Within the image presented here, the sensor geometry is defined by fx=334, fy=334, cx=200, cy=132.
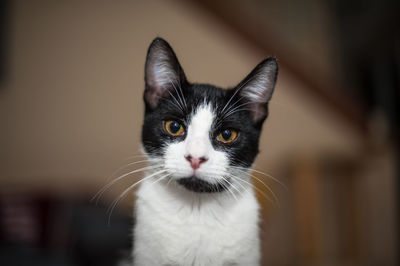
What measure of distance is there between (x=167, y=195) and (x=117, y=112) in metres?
2.85

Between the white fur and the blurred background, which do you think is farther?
the blurred background

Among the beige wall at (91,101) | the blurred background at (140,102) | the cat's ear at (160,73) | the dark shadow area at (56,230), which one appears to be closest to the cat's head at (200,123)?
the cat's ear at (160,73)

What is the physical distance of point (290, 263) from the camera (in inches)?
115

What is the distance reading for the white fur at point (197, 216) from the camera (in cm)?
65

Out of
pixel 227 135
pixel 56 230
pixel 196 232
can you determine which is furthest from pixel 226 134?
pixel 56 230

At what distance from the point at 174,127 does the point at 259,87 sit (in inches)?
8.4

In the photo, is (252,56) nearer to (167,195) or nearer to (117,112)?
(117,112)

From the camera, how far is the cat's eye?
77 centimetres

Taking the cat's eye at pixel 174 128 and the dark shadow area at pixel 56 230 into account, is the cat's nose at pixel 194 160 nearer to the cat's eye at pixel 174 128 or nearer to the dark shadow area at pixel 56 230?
the cat's eye at pixel 174 128

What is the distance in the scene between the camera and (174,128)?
0.77m

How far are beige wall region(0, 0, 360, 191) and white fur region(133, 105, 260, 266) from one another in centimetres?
267

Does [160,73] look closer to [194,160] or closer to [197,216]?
[194,160]

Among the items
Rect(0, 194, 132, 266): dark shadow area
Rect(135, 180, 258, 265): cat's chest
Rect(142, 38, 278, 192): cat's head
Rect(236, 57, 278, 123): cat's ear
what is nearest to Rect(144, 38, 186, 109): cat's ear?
Rect(142, 38, 278, 192): cat's head

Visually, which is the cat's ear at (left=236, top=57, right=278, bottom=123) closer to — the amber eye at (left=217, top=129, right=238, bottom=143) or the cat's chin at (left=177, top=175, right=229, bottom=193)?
the amber eye at (left=217, top=129, right=238, bottom=143)
